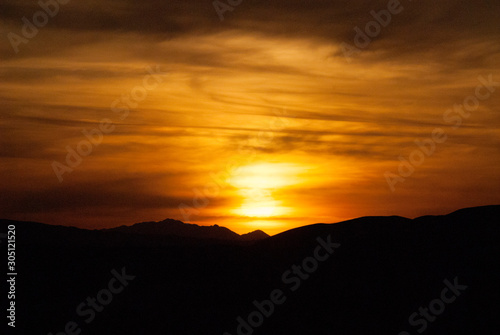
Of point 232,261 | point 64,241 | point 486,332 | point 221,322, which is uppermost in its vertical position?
point 64,241

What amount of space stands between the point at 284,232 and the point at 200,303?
2426 centimetres

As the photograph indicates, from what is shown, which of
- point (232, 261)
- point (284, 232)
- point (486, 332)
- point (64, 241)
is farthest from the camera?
point (64, 241)

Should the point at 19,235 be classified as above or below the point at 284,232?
above

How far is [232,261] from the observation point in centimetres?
6106

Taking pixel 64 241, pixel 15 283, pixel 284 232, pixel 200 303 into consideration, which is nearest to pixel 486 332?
pixel 200 303

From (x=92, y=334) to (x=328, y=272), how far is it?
22.2 metres

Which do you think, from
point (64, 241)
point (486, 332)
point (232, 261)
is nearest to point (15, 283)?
point (232, 261)

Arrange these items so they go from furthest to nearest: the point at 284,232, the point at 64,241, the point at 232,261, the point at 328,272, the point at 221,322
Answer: the point at 64,241
the point at 284,232
the point at 232,261
the point at 328,272
the point at 221,322

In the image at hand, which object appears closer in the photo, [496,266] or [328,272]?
[496,266]

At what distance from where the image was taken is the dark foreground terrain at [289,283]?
41594 mm

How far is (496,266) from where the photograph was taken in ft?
157

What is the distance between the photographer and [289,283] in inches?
1989

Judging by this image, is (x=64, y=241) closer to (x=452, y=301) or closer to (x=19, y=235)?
(x=19, y=235)

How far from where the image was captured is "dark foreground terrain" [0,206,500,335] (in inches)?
1638
